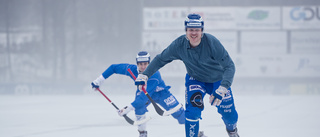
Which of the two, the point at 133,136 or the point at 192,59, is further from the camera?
the point at 133,136

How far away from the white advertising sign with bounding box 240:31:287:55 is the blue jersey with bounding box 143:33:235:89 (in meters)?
10.5

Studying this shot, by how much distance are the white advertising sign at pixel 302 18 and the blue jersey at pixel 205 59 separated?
1083cm

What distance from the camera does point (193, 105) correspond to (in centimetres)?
408

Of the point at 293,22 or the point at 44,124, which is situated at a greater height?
the point at 293,22

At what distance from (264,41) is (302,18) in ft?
4.59

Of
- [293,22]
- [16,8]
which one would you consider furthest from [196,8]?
[16,8]

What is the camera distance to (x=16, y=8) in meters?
15.5

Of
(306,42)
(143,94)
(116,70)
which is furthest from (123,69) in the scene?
(306,42)

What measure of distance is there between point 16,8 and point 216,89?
42.0ft

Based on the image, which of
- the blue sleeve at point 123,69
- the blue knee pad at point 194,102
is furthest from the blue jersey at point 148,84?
the blue knee pad at point 194,102

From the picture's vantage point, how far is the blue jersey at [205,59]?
13.3 feet

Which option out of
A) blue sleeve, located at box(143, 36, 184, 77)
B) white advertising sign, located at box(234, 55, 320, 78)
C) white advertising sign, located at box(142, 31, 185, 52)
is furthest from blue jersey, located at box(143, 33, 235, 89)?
white advertising sign, located at box(234, 55, 320, 78)

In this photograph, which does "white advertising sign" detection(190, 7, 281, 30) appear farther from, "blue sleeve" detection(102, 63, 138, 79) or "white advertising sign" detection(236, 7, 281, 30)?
"blue sleeve" detection(102, 63, 138, 79)

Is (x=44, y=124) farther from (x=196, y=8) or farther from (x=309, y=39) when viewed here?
(x=309, y=39)
